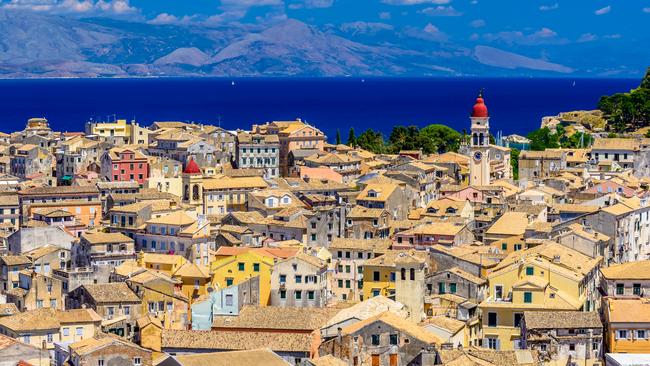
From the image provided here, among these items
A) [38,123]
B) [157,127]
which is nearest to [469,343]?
[157,127]

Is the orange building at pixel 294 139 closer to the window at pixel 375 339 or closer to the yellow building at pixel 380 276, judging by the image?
the yellow building at pixel 380 276

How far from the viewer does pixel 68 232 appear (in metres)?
71.2

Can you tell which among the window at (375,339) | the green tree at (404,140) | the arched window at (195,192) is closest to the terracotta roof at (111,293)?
the window at (375,339)

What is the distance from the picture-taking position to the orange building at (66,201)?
77.6m

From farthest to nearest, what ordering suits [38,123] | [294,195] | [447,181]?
1. [38,123]
2. [447,181]
3. [294,195]

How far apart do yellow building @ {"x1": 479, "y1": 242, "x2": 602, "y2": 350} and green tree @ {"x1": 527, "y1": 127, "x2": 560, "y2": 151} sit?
56307mm

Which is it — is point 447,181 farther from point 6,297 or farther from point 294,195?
point 6,297

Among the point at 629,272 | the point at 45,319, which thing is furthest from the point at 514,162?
the point at 45,319

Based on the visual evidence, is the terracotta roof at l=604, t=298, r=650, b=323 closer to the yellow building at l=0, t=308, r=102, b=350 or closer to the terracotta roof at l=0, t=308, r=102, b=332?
the yellow building at l=0, t=308, r=102, b=350

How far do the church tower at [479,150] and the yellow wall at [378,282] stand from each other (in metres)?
32.9

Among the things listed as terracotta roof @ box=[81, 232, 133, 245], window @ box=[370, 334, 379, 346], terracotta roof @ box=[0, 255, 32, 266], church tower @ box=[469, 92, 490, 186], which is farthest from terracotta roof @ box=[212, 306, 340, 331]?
church tower @ box=[469, 92, 490, 186]

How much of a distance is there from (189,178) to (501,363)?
42220 millimetres

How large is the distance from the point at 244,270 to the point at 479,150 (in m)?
35.5

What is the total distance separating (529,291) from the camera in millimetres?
51531
